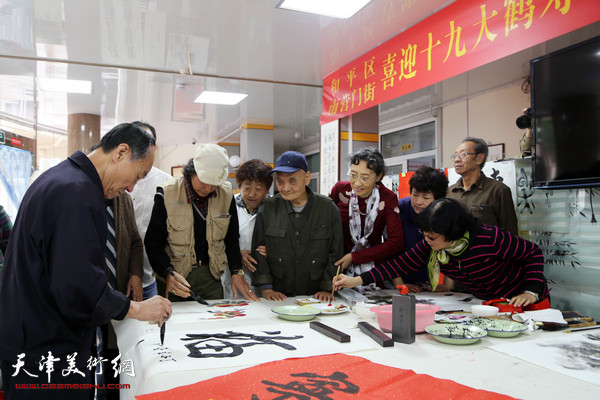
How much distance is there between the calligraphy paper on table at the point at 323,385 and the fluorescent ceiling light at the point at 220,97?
496cm

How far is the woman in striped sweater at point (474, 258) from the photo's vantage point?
1.87m

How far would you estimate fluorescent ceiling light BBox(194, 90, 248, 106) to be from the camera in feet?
19.0

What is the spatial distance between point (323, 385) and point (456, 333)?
59 centimetres

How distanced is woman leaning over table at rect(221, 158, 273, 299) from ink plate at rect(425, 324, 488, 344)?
1.05 m

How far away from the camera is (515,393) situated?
1.03 m

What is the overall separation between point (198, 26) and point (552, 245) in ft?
10.0

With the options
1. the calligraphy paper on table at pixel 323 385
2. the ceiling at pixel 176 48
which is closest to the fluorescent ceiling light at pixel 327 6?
the ceiling at pixel 176 48

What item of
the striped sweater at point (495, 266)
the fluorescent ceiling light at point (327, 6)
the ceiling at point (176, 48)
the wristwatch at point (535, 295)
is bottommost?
the wristwatch at point (535, 295)

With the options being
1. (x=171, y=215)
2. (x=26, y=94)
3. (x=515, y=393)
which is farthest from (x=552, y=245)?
(x=26, y=94)

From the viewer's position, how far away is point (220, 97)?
5957 mm

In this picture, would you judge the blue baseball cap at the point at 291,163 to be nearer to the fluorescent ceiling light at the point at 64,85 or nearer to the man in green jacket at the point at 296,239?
the man in green jacket at the point at 296,239

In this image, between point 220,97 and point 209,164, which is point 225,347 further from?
point 220,97

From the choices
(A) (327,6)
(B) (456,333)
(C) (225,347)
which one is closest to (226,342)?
(C) (225,347)

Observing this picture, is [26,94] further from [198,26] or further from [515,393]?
[515,393]
